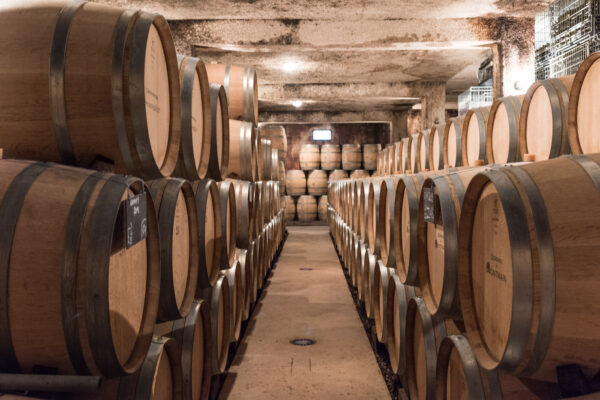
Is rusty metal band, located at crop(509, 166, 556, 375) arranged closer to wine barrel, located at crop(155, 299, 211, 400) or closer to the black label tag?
the black label tag

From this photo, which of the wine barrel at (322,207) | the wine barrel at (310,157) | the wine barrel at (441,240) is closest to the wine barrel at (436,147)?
the wine barrel at (441,240)

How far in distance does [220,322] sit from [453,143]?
2.77 meters

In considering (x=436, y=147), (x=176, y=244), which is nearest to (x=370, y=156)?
(x=436, y=147)

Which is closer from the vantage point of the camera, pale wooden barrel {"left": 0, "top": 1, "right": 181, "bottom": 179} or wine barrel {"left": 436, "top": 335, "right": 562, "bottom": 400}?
wine barrel {"left": 436, "top": 335, "right": 562, "bottom": 400}

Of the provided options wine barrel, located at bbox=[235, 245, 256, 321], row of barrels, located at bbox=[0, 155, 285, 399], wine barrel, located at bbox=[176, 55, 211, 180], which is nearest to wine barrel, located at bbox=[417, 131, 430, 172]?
wine barrel, located at bbox=[235, 245, 256, 321]

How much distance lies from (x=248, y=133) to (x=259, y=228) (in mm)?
1551

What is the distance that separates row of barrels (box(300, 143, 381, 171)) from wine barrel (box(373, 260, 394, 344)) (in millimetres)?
10278

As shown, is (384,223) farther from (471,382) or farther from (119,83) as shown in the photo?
(119,83)

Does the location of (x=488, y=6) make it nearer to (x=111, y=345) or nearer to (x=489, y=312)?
(x=489, y=312)

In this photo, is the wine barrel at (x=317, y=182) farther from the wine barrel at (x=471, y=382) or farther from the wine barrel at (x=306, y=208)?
the wine barrel at (x=471, y=382)

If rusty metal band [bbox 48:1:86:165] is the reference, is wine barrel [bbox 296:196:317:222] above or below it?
below

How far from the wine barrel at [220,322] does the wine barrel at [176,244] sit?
64cm

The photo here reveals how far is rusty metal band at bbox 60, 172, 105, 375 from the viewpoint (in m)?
1.28

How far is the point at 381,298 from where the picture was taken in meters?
3.69
